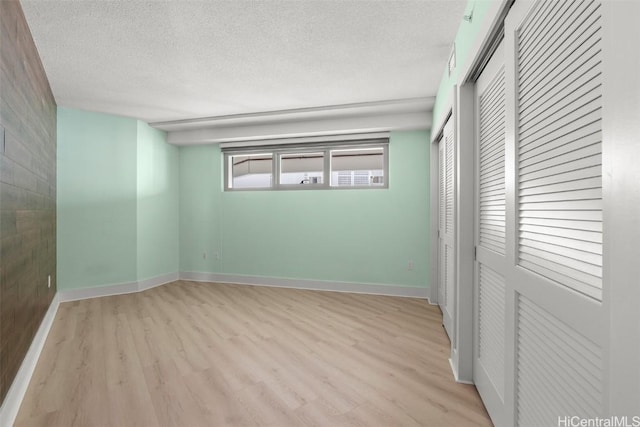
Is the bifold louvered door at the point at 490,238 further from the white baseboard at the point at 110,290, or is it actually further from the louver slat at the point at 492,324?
the white baseboard at the point at 110,290

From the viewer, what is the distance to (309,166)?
5.12 metres

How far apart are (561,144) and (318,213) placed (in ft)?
12.8

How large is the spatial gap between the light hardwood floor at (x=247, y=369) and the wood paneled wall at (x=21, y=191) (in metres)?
0.35

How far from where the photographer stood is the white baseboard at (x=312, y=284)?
445cm

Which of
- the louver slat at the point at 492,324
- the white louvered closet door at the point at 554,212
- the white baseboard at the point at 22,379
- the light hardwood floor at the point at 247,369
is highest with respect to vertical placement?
the white louvered closet door at the point at 554,212

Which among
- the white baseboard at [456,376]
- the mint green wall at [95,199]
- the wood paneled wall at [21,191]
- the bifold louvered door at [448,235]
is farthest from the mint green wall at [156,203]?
the white baseboard at [456,376]

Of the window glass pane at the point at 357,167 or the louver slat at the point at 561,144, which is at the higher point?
the window glass pane at the point at 357,167

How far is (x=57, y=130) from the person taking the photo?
3979mm

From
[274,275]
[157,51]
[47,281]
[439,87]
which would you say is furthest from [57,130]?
[439,87]

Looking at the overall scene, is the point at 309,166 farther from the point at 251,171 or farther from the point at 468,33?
the point at 468,33

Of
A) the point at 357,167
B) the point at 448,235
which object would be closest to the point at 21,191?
the point at 448,235

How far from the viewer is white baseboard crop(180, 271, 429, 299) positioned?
4446mm

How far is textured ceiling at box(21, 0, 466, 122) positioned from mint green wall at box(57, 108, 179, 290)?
0.48 m

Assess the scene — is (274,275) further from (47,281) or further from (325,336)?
(47,281)
